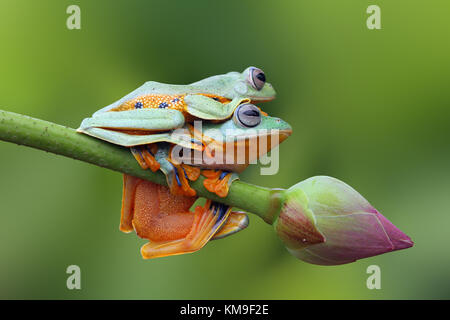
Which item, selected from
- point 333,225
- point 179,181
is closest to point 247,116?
point 179,181

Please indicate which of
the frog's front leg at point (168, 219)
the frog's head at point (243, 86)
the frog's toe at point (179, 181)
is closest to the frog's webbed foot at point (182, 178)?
the frog's toe at point (179, 181)

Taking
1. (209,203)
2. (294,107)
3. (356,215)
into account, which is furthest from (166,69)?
(356,215)

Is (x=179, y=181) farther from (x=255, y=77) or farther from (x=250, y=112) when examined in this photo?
(x=255, y=77)

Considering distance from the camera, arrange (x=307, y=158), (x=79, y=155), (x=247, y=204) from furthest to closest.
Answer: (x=307, y=158), (x=247, y=204), (x=79, y=155)

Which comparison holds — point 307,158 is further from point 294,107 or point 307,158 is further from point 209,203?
point 209,203

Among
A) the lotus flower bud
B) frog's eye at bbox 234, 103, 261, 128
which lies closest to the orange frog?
frog's eye at bbox 234, 103, 261, 128

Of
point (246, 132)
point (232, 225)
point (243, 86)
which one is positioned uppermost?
point (243, 86)

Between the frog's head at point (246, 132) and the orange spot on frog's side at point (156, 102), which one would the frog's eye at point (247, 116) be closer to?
the frog's head at point (246, 132)
